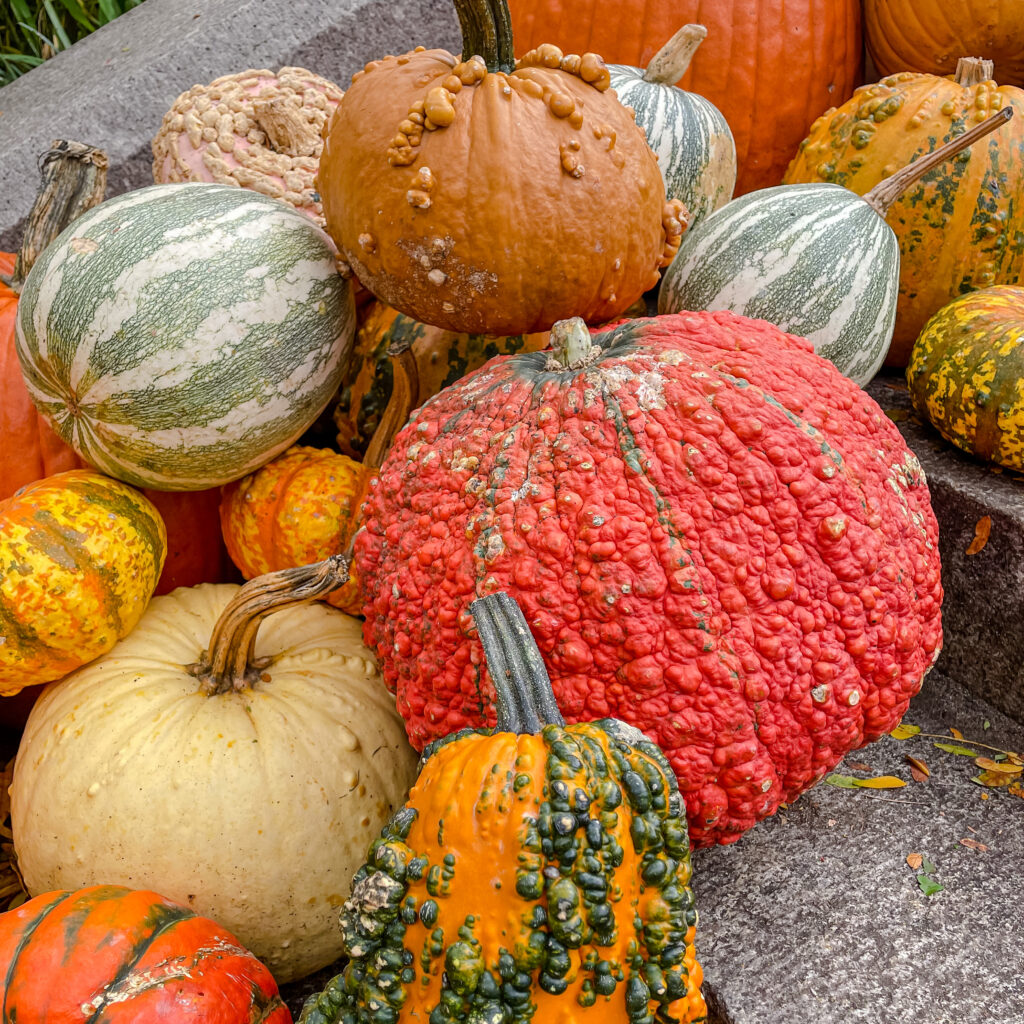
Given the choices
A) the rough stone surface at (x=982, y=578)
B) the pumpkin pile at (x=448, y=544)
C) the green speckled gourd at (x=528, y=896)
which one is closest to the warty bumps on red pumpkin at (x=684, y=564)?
the pumpkin pile at (x=448, y=544)

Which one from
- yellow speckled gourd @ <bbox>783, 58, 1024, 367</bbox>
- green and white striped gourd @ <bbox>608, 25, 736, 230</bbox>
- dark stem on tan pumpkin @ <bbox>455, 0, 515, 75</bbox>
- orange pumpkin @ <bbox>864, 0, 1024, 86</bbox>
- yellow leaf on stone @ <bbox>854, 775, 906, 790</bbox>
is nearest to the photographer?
dark stem on tan pumpkin @ <bbox>455, 0, 515, 75</bbox>

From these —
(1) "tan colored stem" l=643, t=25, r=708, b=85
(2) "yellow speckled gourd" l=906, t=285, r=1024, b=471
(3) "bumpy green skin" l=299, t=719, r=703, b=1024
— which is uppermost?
(1) "tan colored stem" l=643, t=25, r=708, b=85

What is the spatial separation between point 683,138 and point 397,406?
3.14 ft

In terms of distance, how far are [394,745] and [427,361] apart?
83 cm

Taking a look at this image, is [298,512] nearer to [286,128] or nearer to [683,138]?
[286,128]

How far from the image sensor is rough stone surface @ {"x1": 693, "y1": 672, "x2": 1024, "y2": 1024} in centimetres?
140

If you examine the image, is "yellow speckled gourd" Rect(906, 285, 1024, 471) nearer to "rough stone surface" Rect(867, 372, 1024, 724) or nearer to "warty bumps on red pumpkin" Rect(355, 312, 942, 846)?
"rough stone surface" Rect(867, 372, 1024, 724)

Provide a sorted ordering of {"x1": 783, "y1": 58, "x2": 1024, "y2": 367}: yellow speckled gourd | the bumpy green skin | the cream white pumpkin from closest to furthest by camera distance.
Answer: the bumpy green skin < the cream white pumpkin < {"x1": 783, "y1": 58, "x2": 1024, "y2": 367}: yellow speckled gourd

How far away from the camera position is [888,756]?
76.1 inches

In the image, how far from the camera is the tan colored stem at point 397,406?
6.40ft

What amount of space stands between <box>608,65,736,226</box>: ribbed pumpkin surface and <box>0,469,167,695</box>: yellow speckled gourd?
1.42m

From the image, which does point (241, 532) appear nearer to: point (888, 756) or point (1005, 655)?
point (888, 756)

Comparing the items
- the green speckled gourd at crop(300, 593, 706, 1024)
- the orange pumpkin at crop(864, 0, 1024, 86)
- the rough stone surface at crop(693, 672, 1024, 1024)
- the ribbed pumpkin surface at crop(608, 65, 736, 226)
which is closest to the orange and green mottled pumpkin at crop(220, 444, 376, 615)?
the green speckled gourd at crop(300, 593, 706, 1024)

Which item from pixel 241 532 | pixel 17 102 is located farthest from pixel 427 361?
pixel 17 102
